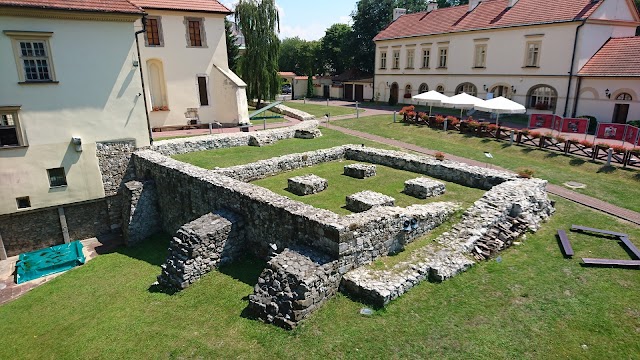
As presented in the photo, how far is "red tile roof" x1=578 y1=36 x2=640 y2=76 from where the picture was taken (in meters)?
25.7

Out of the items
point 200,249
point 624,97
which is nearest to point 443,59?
point 624,97

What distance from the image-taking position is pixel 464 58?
3653 cm

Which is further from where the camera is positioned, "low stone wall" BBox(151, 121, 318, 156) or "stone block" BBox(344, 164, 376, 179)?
"low stone wall" BBox(151, 121, 318, 156)

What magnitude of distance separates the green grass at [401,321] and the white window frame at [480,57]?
84.3 ft

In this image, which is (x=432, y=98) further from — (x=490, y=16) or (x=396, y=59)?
(x=396, y=59)

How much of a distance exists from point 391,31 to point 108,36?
113 ft

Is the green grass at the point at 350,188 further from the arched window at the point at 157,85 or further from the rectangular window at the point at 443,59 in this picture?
the rectangular window at the point at 443,59

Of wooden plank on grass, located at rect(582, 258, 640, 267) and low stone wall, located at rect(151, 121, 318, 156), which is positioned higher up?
low stone wall, located at rect(151, 121, 318, 156)

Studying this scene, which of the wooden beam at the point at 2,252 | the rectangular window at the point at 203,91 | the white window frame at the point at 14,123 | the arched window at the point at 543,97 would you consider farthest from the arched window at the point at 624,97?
the wooden beam at the point at 2,252

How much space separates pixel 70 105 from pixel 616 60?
3316 cm

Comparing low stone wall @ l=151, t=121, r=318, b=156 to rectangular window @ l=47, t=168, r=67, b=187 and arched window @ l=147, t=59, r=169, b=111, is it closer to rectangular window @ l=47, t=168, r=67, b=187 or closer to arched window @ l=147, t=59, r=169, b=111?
rectangular window @ l=47, t=168, r=67, b=187

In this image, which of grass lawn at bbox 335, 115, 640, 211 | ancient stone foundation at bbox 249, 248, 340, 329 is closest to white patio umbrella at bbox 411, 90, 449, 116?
grass lawn at bbox 335, 115, 640, 211

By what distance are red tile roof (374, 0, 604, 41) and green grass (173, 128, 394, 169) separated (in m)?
17.8

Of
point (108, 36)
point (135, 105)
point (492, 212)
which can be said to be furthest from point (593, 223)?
point (108, 36)
